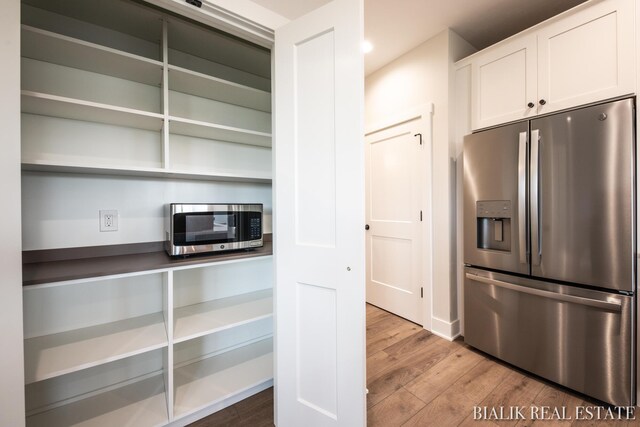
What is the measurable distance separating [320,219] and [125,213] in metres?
1.21

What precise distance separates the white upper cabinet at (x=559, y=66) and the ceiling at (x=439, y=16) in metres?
0.27

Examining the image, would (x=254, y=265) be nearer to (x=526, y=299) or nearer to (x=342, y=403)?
(x=342, y=403)

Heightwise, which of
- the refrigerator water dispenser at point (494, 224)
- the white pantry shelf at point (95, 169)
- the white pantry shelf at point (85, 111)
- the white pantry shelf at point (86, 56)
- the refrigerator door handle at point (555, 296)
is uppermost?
the white pantry shelf at point (86, 56)

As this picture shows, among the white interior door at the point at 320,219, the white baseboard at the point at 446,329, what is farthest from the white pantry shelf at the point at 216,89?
the white baseboard at the point at 446,329

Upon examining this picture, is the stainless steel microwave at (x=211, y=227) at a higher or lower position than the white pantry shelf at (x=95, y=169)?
lower

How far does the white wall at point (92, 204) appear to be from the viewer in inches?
51.3

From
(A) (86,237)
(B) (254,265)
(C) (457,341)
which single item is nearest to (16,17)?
(A) (86,237)

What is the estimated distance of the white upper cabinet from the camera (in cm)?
141

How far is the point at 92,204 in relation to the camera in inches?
56.3

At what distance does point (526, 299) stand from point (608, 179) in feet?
2.76

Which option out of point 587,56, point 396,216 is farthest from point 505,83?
point 396,216

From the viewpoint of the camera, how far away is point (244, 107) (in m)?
1.95

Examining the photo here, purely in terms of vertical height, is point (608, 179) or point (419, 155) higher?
point (419, 155)

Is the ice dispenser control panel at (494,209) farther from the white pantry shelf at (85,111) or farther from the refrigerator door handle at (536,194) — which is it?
the white pantry shelf at (85,111)
